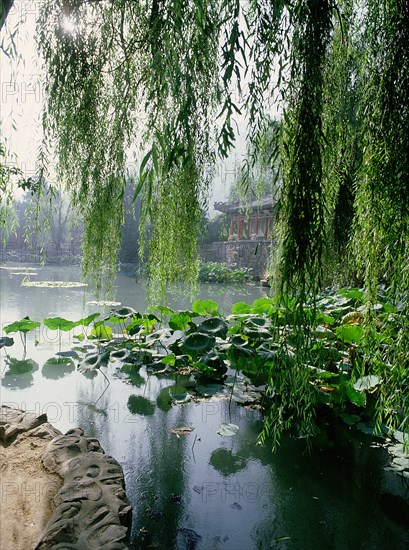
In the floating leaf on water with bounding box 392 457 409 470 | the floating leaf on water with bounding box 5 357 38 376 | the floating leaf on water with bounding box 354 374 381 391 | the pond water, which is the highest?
the floating leaf on water with bounding box 354 374 381 391

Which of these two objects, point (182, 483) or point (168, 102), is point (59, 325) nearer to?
point (182, 483)

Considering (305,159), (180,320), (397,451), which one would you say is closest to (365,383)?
(397,451)

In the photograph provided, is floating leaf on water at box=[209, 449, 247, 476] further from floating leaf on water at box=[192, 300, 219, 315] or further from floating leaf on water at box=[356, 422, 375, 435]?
floating leaf on water at box=[192, 300, 219, 315]

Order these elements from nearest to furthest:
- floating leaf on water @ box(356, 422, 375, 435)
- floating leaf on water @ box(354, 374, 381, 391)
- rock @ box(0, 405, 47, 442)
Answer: rock @ box(0, 405, 47, 442) < floating leaf on water @ box(354, 374, 381, 391) < floating leaf on water @ box(356, 422, 375, 435)

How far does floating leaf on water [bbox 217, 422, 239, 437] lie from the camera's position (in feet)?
7.60

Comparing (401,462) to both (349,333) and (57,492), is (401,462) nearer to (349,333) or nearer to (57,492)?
(349,333)

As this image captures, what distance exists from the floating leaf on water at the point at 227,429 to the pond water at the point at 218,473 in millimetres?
27

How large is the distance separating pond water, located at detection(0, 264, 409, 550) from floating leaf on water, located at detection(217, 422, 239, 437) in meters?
0.03

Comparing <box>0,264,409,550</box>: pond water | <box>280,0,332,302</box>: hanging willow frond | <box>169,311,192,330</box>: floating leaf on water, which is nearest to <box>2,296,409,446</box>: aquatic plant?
<box>169,311,192,330</box>: floating leaf on water

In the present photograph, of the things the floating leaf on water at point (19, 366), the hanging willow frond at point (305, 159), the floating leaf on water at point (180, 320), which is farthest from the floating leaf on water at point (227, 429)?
the floating leaf on water at point (19, 366)

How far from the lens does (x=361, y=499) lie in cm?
181

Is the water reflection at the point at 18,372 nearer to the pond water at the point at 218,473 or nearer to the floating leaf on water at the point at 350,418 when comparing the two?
the pond water at the point at 218,473

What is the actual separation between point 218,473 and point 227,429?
38 centimetres

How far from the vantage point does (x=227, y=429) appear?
2357mm
